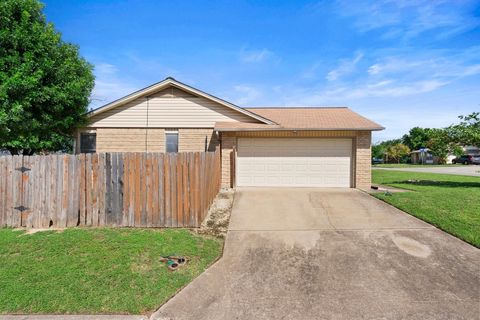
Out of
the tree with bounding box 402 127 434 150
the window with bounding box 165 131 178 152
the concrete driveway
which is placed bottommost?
the concrete driveway

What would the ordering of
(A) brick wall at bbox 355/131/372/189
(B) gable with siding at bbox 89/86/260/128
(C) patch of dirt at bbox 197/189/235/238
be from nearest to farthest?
(C) patch of dirt at bbox 197/189/235/238
(A) brick wall at bbox 355/131/372/189
(B) gable with siding at bbox 89/86/260/128

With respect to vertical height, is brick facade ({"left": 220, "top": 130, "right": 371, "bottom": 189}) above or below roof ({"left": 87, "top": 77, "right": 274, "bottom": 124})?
below

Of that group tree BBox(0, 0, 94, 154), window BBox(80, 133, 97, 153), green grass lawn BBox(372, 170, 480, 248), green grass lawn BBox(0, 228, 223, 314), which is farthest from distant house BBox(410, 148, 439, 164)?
green grass lawn BBox(0, 228, 223, 314)

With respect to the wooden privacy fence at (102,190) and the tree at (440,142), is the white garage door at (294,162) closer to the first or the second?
the tree at (440,142)

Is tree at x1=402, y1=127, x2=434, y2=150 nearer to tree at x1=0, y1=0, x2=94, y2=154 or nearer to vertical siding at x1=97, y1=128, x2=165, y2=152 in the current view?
vertical siding at x1=97, y1=128, x2=165, y2=152

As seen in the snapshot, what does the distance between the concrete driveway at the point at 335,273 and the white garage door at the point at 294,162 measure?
4677 millimetres

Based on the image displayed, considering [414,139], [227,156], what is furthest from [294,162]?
[414,139]

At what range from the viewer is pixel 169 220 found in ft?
20.5

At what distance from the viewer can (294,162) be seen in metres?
11.9

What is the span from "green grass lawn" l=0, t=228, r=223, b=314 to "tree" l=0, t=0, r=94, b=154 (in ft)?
18.0

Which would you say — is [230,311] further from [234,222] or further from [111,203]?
[111,203]

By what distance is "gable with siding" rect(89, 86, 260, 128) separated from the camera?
1228 cm

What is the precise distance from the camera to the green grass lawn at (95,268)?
3498 mm

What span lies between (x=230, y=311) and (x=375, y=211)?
588 centimetres
